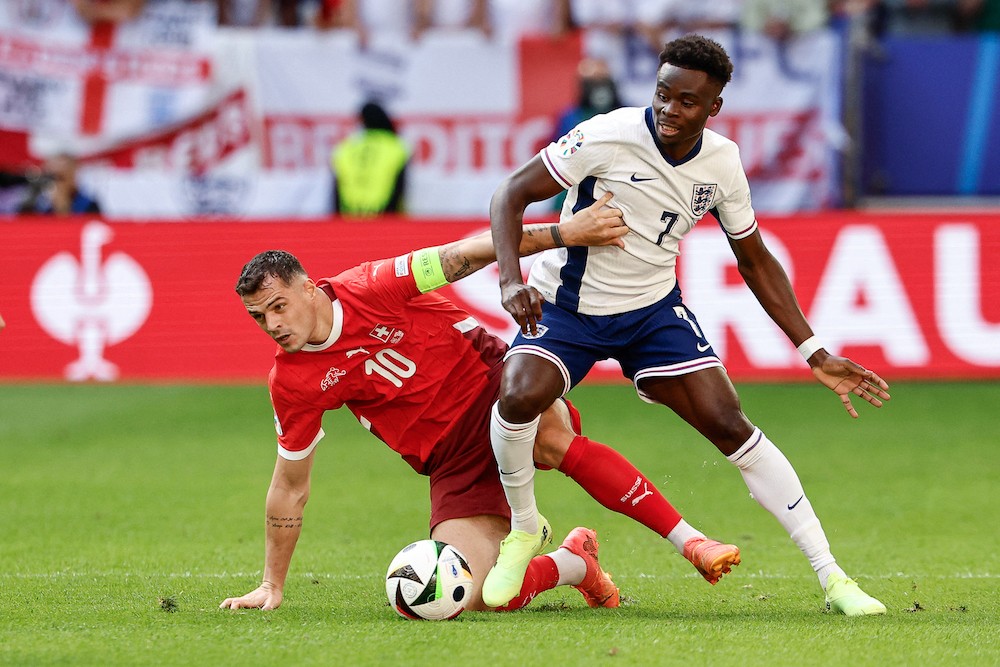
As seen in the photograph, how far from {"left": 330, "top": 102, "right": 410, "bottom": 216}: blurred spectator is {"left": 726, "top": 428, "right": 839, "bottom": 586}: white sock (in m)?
7.60

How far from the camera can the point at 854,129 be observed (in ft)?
42.3

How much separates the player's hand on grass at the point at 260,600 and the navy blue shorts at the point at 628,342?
119cm

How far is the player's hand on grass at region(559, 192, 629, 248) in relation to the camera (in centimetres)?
517

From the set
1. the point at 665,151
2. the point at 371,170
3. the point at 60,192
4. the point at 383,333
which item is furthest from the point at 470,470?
the point at 60,192

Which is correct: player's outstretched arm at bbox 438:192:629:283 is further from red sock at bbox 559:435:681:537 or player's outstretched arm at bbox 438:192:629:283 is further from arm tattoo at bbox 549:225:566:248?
red sock at bbox 559:435:681:537

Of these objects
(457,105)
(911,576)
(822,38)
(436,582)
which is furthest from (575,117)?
(436,582)

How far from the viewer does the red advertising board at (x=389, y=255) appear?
10602 millimetres

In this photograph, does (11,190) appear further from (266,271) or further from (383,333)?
(266,271)

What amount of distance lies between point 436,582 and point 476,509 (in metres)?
0.66

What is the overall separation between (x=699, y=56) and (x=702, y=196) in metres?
0.54

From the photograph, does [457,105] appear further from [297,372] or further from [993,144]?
[297,372]

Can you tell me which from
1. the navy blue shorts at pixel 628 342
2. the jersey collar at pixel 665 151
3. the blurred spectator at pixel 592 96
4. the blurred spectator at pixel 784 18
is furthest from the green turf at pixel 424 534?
the blurred spectator at pixel 784 18

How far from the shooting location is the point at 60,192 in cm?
1275

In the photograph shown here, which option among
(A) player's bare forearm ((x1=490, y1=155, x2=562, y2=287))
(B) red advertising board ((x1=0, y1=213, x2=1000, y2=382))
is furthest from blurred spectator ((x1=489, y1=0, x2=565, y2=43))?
(A) player's bare forearm ((x1=490, y1=155, x2=562, y2=287))
